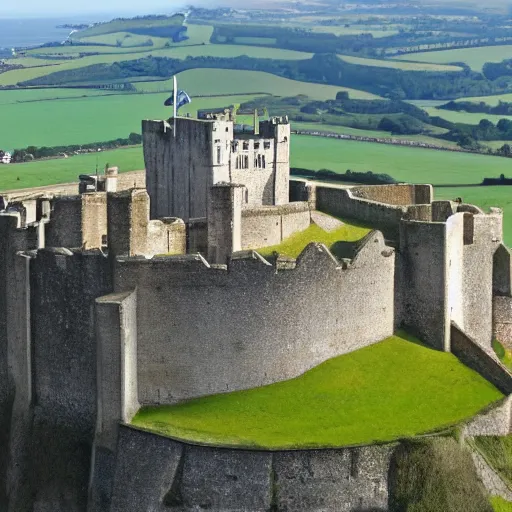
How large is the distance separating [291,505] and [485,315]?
39.0 feet

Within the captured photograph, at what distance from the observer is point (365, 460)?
3344cm

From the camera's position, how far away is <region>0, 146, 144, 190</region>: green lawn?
67562 millimetres

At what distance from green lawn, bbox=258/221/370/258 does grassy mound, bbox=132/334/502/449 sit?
4.38m

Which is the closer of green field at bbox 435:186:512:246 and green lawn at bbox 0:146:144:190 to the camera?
green lawn at bbox 0:146:144:190

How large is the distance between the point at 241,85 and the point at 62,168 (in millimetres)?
75894

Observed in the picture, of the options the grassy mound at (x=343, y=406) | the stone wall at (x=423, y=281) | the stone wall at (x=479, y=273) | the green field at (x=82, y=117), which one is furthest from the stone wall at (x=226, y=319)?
the green field at (x=82, y=117)

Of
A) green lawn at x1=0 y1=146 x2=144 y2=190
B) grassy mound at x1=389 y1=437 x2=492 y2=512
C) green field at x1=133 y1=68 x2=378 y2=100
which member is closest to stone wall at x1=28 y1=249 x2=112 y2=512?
grassy mound at x1=389 y1=437 x2=492 y2=512

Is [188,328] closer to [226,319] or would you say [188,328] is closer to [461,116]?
[226,319]

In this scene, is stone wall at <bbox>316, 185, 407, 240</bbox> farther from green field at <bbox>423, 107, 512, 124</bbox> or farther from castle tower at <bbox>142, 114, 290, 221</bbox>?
green field at <bbox>423, 107, 512, 124</bbox>

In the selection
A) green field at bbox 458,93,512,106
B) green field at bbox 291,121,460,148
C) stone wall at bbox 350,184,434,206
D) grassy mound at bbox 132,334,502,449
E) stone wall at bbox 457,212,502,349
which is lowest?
green field at bbox 458,93,512,106

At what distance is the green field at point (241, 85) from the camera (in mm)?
138538

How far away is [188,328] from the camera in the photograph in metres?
35.3

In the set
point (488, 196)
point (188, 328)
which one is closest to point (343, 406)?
point (188, 328)

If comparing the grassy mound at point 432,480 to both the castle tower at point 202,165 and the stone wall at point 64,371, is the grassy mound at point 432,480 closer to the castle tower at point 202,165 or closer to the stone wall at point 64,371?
the stone wall at point 64,371
